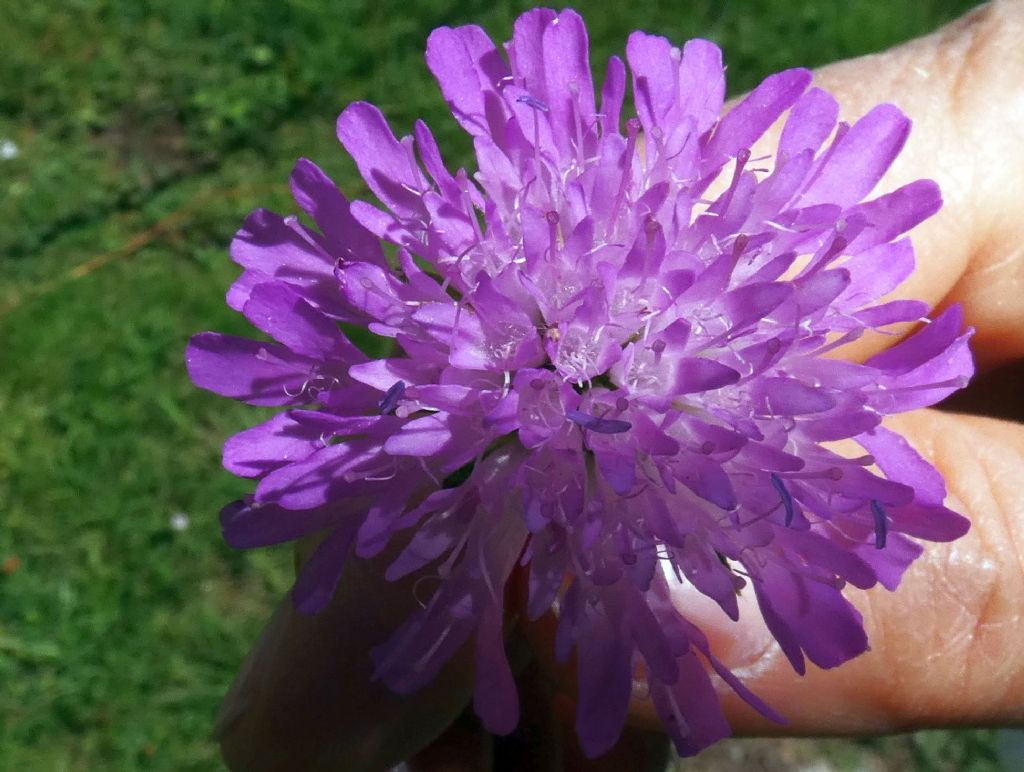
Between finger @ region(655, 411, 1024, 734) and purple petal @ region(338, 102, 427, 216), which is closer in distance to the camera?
purple petal @ region(338, 102, 427, 216)

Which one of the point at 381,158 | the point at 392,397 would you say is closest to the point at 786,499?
the point at 392,397

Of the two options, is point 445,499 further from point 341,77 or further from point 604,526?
point 341,77

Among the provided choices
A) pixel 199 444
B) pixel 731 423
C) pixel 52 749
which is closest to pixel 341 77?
pixel 199 444

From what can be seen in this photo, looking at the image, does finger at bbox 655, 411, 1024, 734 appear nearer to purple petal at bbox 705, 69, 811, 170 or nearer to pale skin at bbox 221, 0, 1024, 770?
pale skin at bbox 221, 0, 1024, 770

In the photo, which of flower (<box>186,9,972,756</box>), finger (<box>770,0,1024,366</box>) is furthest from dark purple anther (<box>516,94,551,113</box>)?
finger (<box>770,0,1024,366</box>)

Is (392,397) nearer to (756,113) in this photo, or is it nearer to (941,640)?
(756,113)

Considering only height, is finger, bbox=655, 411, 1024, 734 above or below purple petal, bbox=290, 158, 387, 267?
below
